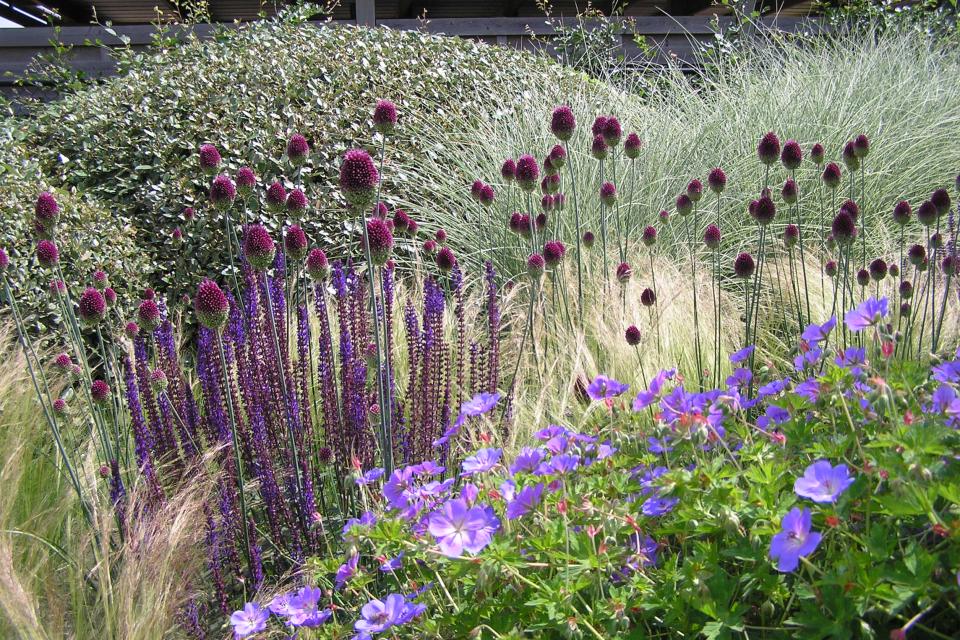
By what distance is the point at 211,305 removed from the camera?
1.78 m

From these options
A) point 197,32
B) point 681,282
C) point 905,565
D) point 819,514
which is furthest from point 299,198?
point 197,32

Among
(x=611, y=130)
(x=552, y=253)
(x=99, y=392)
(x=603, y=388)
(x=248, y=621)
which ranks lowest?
(x=248, y=621)

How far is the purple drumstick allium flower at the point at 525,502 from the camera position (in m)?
1.32

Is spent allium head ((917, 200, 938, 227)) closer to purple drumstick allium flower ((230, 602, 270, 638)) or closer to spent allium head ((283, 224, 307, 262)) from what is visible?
spent allium head ((283, 224, 307, 262))

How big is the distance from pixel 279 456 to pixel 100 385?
0.68 m

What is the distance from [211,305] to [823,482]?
1.28 m

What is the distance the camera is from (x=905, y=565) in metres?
1.05

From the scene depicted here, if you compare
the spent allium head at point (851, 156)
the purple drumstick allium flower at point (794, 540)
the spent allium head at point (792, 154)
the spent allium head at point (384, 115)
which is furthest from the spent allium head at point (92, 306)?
the spent allium head at point (851, 156)

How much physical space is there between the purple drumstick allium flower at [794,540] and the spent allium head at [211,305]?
1227 mm

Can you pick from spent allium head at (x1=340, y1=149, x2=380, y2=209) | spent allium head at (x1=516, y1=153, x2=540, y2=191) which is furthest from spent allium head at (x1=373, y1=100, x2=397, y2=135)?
spent allium head at (x1=516, y1=153, x2=540, y2=191)

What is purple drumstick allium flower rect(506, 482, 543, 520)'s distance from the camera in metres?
1.32

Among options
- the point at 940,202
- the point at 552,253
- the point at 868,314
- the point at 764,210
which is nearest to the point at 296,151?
the point at 552,253

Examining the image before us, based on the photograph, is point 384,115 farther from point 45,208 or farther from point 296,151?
point 45,208

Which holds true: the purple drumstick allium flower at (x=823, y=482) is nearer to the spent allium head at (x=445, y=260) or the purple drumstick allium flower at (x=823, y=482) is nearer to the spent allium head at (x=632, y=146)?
the spent allium head at (x=445, y=260)
